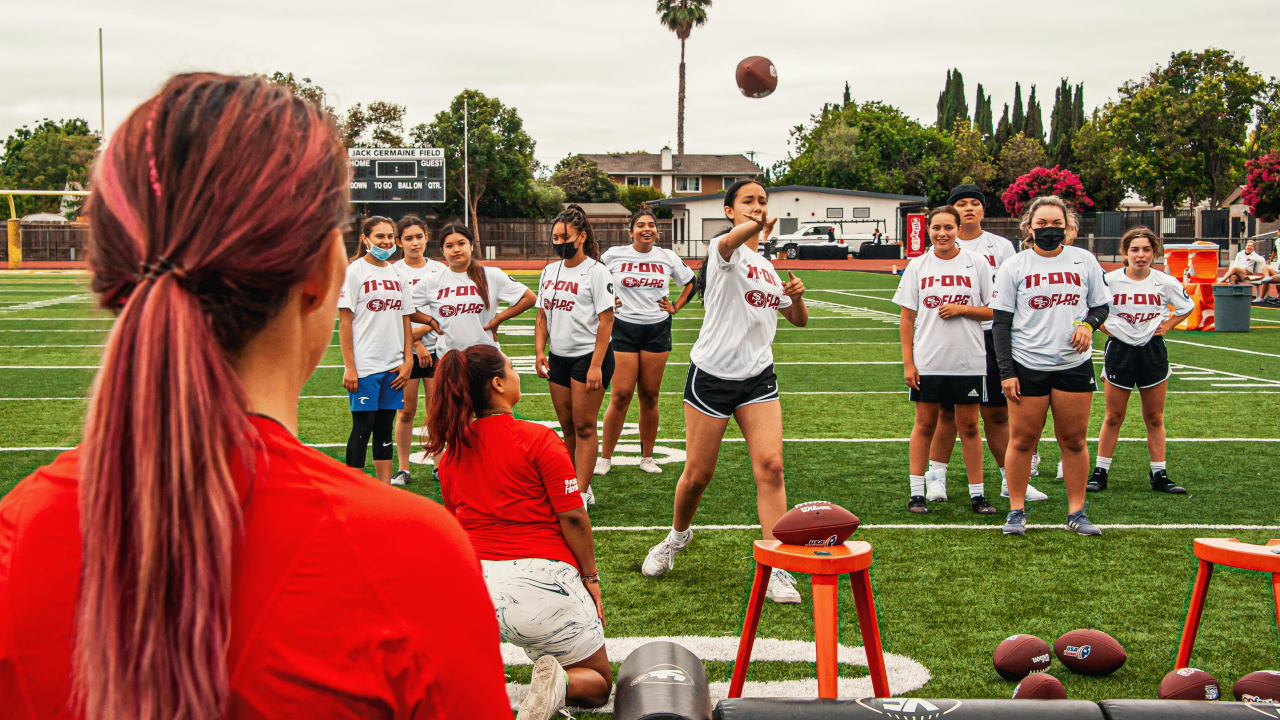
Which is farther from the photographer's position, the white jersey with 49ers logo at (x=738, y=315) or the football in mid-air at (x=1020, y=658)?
the white jersey with 49ers logo at (x=738, y=315)

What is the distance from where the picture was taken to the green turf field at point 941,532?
13.8 ft

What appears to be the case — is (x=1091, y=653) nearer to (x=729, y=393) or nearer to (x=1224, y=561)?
(x=1224, y=561)

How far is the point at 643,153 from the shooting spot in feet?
309

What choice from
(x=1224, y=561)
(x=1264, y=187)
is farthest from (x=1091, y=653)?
(x=1264, y=187)

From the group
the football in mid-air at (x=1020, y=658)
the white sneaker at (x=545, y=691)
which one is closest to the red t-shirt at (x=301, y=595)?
the white sneaker at (x=545, y=691)

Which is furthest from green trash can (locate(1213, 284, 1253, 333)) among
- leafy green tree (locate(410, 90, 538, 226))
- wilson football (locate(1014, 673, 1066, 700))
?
leafy green tree (locate(410, 90, 538, 226))

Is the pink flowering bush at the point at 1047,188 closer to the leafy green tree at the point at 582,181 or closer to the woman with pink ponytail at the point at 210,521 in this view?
the leafy green tree at the point at 582,181

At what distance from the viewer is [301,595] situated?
96 centimetres

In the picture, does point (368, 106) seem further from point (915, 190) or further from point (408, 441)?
point (408, 441)

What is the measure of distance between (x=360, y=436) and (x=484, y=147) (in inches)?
1906

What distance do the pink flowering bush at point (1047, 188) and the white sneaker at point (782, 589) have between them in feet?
148

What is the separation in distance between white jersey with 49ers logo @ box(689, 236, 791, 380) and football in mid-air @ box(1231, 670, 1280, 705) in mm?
2443

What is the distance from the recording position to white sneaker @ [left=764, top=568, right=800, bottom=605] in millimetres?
4812

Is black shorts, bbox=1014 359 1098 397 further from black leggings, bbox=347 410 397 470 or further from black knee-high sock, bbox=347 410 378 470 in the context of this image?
black knee-high sock, bbox=347 410 378 470
